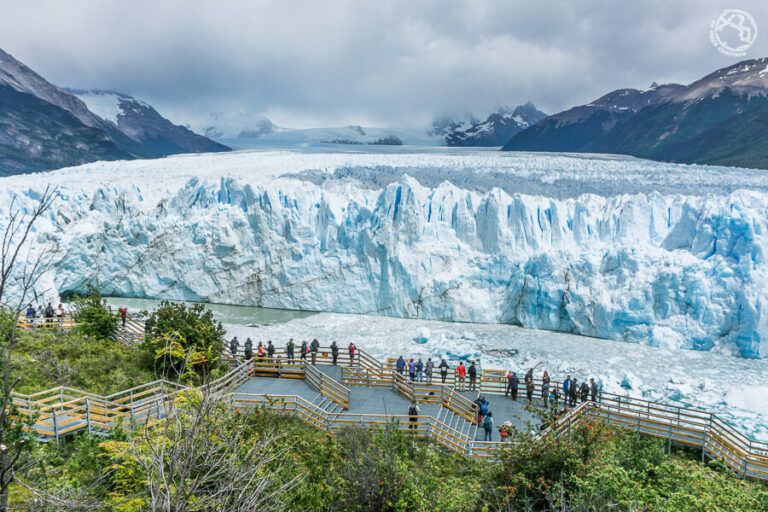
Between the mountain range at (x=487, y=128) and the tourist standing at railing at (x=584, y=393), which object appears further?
the mountain range at (x=487, y=128)

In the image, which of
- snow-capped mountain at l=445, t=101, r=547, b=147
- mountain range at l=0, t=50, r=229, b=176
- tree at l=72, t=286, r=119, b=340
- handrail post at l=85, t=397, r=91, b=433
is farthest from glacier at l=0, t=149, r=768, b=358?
snow-capped mountain at l=445, t=101, r=547, b=147

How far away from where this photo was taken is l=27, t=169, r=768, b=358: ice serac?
1916 cm

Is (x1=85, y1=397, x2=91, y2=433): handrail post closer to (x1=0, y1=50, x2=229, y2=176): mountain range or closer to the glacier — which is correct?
the glacier

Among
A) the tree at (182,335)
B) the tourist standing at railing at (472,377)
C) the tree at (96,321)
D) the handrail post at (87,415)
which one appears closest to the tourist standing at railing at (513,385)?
the tourist standing at railing at (472,377)

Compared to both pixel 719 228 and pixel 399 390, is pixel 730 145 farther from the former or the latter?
pixel 399 390

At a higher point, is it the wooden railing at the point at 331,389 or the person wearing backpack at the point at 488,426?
the wooden railing at the point at 331,389

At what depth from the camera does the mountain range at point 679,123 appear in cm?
4369

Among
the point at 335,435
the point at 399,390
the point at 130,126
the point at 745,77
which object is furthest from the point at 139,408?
the point at 130,126

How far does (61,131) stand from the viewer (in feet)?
217

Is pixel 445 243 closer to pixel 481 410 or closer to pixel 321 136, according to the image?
pixel 481 410

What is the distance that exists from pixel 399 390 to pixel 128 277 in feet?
54.6

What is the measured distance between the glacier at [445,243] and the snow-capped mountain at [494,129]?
179 ft

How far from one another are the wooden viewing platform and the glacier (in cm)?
744

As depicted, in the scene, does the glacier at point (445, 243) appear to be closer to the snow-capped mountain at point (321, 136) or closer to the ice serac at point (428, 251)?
the ice serac at point (428, 251)
